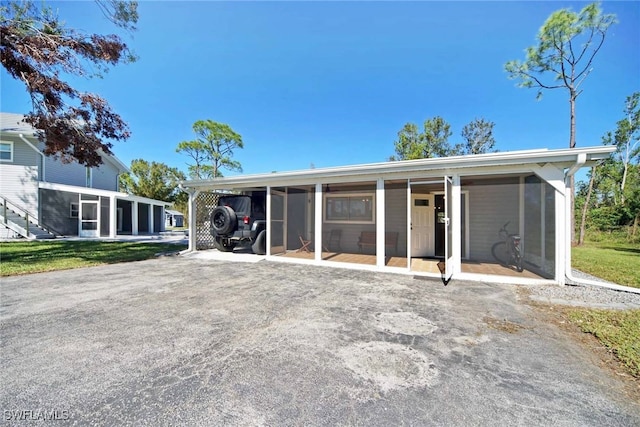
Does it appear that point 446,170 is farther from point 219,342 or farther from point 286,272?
point 219,342

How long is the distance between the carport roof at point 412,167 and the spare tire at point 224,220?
0.89 metres

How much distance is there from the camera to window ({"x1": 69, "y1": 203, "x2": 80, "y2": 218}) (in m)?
14.4

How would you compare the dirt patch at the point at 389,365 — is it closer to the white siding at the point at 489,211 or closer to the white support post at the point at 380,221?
the white support post at the point at 380,221

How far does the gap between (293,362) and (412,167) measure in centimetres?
495

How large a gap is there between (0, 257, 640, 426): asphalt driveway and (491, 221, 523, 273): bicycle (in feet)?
7.98

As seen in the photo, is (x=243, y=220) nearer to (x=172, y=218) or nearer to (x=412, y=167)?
(x=412, y=167)

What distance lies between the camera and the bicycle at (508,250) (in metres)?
6.20

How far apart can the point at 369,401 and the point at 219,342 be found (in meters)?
1.67

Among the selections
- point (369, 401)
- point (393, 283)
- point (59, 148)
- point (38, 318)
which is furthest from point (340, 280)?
point (59, 148)

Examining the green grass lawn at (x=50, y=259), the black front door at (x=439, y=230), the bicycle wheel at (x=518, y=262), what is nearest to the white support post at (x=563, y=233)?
the bicycle wheel at (x=518, y=262)

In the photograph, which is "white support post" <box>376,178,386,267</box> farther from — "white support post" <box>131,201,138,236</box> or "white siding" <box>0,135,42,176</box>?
"white siding" <box>0,135,42,176</box>

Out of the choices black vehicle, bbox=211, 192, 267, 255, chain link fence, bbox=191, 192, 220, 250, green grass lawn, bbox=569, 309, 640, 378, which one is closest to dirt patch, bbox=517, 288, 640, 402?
green grass lawn, bbox=569, 309, 640, 378

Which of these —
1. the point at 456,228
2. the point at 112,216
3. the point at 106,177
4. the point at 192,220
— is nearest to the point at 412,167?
the point at 456,228

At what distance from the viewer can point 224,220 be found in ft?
26.6
